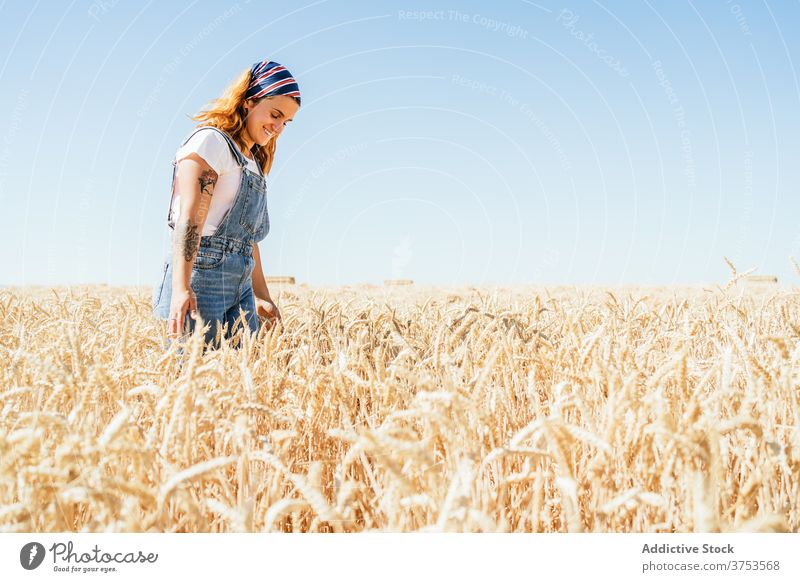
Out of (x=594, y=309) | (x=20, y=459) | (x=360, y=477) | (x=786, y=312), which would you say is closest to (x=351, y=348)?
(x=360, y=477)

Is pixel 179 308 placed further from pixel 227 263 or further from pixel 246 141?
pixel 246 141

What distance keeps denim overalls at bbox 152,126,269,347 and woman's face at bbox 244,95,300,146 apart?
0.57ft

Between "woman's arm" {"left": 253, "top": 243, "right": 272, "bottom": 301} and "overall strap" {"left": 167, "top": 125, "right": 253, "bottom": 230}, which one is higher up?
"overall strap" {"left": 167, "top": 125, "right": 253, "bottom": 230}

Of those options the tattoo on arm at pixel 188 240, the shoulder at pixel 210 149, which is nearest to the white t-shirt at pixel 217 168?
the shoulder at pixel 210 149

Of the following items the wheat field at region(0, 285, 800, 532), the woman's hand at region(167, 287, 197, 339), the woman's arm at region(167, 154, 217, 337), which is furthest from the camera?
the woman's arm at region(167, 154, 217, 337)

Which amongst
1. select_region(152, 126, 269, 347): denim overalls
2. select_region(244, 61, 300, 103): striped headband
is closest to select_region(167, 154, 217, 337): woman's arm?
select_region(152, 126, 269, 347): denim overalls

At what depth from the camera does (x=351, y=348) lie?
238 cm

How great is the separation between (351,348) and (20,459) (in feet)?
4.12

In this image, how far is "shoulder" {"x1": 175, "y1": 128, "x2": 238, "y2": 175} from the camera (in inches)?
118

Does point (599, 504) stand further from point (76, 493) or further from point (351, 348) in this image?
point (351, 348)

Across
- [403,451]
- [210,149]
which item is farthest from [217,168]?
[403,451]

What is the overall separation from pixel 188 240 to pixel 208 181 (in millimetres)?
347

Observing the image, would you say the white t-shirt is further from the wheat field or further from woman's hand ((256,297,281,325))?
the wheat field
